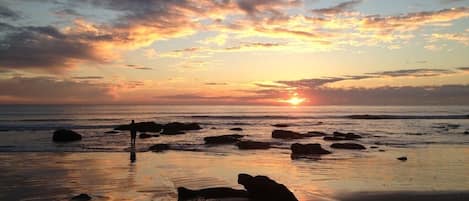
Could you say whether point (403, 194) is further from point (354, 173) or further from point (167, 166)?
point (167, 166)

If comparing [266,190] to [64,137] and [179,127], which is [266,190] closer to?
[64,137]

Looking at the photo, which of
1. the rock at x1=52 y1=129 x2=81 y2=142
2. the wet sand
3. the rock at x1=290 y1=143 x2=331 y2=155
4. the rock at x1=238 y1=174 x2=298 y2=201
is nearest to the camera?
the rock at x1=238 y1=174 x2=298 y2=201

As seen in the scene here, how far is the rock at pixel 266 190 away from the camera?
14500mm

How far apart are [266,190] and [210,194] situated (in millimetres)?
2096

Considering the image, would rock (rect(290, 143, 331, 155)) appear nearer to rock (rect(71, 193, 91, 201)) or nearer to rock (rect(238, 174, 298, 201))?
rock (rect(238, 174, 298, 201))

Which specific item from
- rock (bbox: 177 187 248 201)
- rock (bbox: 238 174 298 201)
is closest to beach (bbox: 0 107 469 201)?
rock (bbox: 177 187 248 201)

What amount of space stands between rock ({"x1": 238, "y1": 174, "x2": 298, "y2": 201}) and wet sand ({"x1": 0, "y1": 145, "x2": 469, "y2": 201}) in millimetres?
1654

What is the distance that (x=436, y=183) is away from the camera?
19578 millimetres

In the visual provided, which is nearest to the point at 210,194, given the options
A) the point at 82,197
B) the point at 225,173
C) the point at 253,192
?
the point at 253,192

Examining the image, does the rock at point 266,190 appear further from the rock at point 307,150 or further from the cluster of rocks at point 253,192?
the rock at point 307,150

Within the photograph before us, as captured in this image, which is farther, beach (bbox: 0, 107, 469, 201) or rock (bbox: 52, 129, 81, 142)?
rock (bbox: 52, 129, 81, 142)

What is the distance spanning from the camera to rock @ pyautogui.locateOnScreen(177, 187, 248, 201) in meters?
→ 15.4

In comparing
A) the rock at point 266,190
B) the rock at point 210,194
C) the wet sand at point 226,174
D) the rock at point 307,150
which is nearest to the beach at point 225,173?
the wet sand at point 226,174

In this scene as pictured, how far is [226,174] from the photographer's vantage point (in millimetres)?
22078
